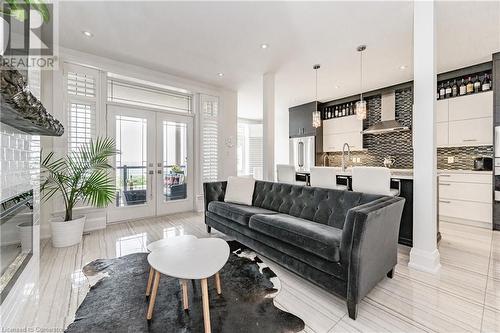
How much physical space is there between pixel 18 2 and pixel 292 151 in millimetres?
6028

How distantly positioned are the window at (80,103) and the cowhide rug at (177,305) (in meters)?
2.16

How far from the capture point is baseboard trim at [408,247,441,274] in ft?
7.07

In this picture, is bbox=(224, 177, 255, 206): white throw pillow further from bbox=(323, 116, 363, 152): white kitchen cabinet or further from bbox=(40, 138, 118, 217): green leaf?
bbox=(323, 116, 363, 152): white kitchen cabinet

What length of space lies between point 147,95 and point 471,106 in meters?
5.80

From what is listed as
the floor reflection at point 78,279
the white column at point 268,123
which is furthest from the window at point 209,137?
the floor reflection at point 78,279

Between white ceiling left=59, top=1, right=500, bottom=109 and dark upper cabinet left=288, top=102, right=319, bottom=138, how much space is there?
6.17ft

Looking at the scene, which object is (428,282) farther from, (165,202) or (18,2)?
(165,202)

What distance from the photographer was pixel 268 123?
170 inches

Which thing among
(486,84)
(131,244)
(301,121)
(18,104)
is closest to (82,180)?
(131,244)

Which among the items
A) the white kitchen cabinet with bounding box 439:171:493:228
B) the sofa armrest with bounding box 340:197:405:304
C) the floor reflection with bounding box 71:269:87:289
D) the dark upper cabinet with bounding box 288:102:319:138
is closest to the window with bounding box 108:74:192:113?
the floor reflection with bounding box 71:269:87:289

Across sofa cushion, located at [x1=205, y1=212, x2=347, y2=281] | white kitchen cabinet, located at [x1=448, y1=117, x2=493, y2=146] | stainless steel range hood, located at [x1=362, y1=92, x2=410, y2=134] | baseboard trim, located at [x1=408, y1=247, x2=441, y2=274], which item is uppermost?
stainless steel range hood, located at [x1=362, y1=92, x2=410, y2=134]

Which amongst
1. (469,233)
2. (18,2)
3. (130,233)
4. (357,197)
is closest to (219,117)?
(130,233)

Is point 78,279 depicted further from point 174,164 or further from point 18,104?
point 174,164

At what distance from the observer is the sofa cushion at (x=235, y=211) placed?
2.58 m
